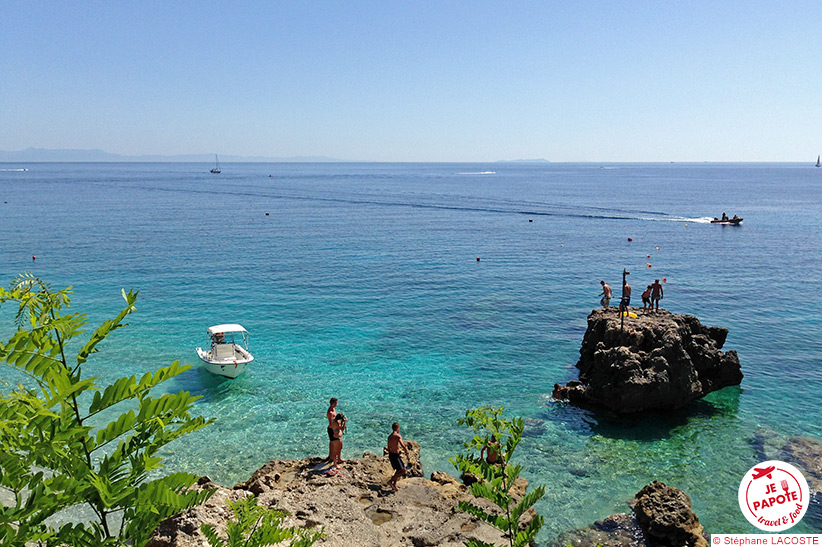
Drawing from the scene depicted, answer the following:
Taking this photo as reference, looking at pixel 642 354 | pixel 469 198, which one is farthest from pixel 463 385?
pixel 469 198

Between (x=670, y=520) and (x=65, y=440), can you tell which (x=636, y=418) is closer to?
(x=670, y=520)

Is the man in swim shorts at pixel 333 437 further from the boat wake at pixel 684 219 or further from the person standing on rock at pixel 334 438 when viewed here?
the boat wake at pixel 684 219

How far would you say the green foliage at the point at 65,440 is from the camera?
4777 millimetres

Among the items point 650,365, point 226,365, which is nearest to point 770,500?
point 650,365

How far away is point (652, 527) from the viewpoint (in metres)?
15.5

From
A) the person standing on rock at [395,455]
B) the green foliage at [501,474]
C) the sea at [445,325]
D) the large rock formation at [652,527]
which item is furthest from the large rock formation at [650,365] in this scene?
the green foliage at [501,474]

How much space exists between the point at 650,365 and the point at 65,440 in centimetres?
2299

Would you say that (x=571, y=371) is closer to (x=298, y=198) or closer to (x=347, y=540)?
(x=347, y=540)

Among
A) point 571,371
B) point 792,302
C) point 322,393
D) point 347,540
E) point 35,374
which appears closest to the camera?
point 35,374

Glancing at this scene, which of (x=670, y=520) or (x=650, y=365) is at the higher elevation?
(x=650, y=365)

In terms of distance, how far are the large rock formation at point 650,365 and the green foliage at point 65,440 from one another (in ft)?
69.7

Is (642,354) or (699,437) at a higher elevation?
(642,354)

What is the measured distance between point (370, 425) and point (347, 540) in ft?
30.3

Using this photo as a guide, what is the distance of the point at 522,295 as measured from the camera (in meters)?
42.5
